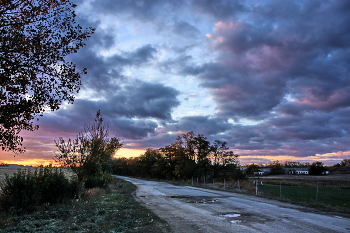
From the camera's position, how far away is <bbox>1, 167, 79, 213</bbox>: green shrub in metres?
11.5

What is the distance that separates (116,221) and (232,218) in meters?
4.64

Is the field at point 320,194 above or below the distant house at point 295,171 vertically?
above

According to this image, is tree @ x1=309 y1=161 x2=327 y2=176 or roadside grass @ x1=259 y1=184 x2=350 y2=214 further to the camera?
tree @ x1=309 y1=161 x2=327 y2=176

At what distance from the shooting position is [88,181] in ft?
76.4

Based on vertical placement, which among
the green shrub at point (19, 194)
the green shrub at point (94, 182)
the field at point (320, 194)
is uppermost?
the green shrub at point (19, 194)

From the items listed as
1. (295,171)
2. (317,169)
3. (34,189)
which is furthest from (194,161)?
(295,171)

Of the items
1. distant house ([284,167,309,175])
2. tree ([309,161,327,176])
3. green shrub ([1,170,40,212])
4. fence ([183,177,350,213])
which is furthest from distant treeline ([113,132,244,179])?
distant house ([284,167,309,175])

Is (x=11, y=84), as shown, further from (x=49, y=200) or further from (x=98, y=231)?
(x=49, y=200)

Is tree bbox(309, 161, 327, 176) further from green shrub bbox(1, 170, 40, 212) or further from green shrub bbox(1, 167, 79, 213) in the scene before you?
green shrub bbox(1, 170, 40, 212)

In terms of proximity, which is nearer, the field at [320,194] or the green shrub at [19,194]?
the green shrub at [19,194]

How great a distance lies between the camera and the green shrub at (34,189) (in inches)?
452

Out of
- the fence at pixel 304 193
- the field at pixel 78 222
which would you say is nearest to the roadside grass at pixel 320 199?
the fence at pixel 304 193

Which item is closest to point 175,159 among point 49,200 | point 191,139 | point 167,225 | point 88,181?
point 191,139

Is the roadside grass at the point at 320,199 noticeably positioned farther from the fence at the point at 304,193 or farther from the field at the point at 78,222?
the field at the point at 78,222
